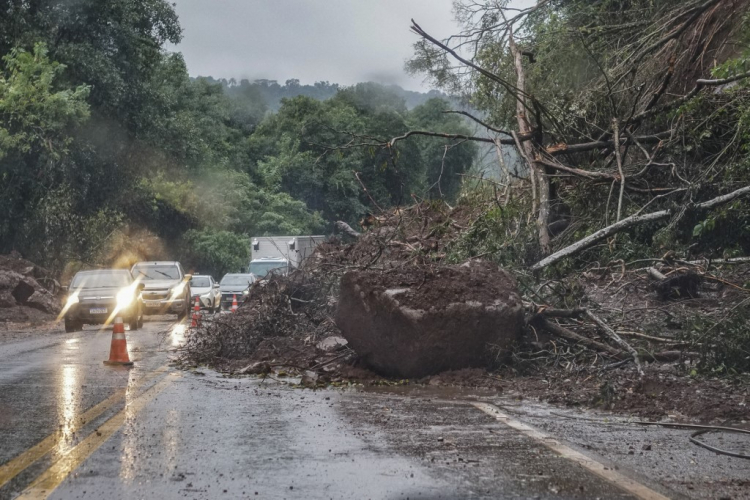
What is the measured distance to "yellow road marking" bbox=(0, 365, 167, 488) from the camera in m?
5.97

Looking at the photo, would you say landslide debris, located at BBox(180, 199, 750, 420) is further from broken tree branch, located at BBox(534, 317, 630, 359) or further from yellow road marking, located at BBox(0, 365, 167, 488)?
yellow road marking, located at BBox(0, 365, 167, 488)

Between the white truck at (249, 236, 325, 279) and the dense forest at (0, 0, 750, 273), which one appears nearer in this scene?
the dense forest at (0, 0, 750, 273)

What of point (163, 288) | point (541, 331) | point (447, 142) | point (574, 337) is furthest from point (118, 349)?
point (447, 142)

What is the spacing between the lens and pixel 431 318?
10867 mm

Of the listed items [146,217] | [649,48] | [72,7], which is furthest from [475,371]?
[146,217]

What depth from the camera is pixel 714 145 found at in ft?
49.4

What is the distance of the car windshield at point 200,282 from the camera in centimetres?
3609

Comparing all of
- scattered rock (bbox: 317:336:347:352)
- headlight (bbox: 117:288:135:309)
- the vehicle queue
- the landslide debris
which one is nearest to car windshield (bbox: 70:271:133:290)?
the vehicle queue

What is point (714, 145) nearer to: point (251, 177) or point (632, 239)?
point (632, 239)

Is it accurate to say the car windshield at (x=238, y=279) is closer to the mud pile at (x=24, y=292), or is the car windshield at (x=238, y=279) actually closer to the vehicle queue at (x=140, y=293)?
the vehicle queue at (x=140, y=293)

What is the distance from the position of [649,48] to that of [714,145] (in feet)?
7.84

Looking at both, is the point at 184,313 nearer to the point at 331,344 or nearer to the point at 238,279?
the point at 238,279

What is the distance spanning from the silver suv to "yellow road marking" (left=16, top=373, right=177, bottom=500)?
19.9 m

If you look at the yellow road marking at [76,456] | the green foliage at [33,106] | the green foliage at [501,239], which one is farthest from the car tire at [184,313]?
the yellow road marking at [76,456]
